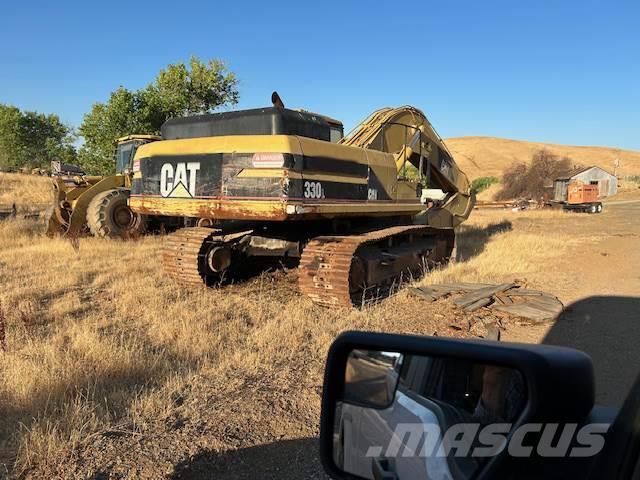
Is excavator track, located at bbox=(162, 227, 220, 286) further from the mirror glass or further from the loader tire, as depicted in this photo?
the mirror glass

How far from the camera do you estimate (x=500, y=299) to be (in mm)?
6762

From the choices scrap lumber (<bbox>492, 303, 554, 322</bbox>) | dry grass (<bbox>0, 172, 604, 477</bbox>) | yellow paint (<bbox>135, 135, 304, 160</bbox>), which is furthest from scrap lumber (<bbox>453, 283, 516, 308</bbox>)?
yellow paint (<bbox>135, 135, 304, 160</bbox>)

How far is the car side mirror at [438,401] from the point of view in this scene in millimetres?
1189

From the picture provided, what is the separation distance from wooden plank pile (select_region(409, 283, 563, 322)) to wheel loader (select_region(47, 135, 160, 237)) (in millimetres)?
8198

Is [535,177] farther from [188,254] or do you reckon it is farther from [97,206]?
[188,254]

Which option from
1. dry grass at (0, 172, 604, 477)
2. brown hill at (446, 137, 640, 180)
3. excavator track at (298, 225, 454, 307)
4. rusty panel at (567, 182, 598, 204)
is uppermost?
brown hill at (446, 137, 640, 180)

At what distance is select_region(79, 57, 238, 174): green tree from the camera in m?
22.5

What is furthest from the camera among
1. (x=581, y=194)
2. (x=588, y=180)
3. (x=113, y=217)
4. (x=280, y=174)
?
(x=588, y=180)

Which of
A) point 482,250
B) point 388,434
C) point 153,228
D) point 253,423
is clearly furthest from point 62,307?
point 482,250

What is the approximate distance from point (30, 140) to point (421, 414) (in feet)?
194

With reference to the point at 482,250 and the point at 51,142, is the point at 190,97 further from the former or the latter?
the point at 51,142

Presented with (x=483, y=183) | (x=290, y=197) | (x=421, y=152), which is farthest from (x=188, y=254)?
(x=483, y=183)

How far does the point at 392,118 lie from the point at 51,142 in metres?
50.4

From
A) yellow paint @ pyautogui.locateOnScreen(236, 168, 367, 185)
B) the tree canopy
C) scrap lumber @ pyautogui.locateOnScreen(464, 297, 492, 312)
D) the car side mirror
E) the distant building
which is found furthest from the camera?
the tree canopy
